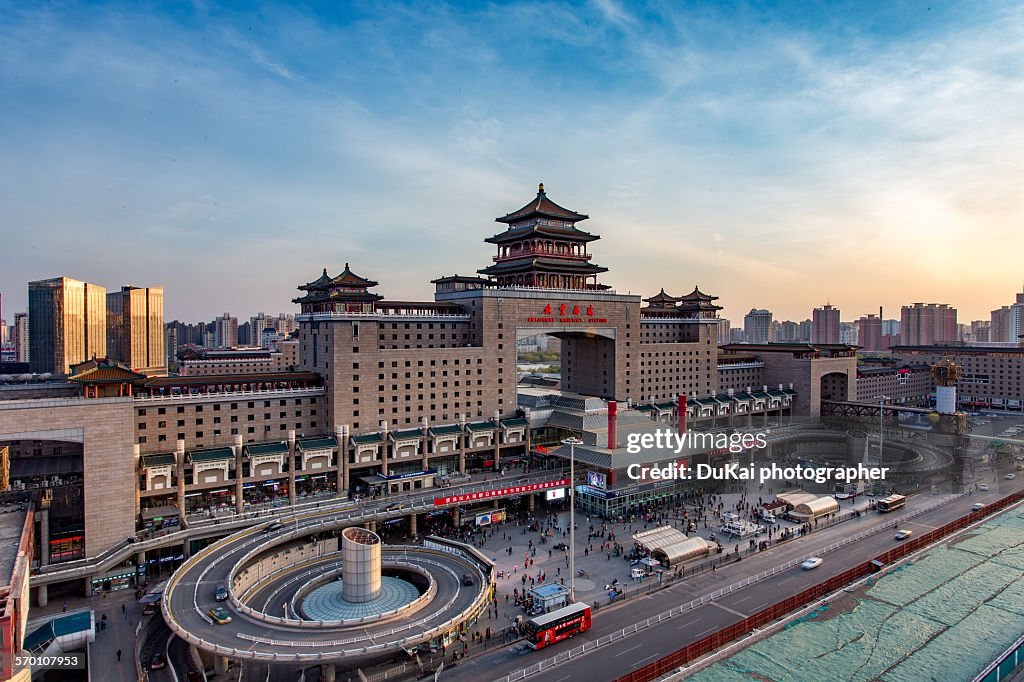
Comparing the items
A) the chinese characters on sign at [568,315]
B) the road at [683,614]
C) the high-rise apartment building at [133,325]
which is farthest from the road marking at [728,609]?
the high-rise apartment building at [133,325]

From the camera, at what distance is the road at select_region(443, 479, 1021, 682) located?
37438mm

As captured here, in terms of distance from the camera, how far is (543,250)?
86438 millimetres

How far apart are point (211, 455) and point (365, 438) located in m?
15.4

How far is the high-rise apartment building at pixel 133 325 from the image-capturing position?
16062 cm

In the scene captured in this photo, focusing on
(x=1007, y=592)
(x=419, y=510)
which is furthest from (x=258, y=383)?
(x=1007, y=592)

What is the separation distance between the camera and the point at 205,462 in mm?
59000

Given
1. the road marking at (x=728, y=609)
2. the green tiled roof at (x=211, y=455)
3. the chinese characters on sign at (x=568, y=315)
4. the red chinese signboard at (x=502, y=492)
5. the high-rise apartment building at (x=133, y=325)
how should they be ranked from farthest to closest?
the high-rise apartment building at (x=133, y=325) < the chinese characters on sign at (x=568, y=315) < the red chinese signboard at (x=502, y=492) < the green tiled roof at (x=211, y=455) < the road marking at (x=728, y=609)

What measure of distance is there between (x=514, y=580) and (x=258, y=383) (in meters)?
35.2

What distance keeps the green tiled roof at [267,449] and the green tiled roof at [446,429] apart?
16731 mm

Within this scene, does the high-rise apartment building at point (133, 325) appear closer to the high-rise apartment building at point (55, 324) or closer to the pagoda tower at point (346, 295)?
the high-rise apartment building at point (55, 324)

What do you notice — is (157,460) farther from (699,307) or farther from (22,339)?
(22,339)

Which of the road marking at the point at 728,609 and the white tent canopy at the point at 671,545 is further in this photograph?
the white tent canopy at the point at 671,545

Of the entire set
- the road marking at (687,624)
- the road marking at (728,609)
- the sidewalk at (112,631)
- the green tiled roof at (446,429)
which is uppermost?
the green tiled roof at (446,429)

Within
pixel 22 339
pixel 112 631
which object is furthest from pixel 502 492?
pixel 22 339
